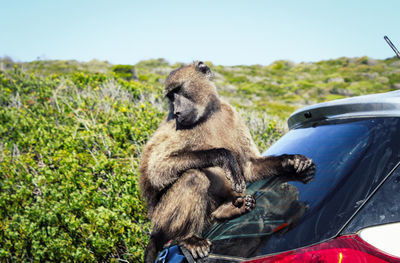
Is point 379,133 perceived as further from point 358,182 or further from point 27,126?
point 27,126

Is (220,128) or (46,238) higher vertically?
(220,128)

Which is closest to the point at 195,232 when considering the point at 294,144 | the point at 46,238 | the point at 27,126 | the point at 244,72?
the point at 294,144

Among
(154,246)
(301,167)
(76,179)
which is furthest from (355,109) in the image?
(76,179)

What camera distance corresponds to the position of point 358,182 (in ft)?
4.27

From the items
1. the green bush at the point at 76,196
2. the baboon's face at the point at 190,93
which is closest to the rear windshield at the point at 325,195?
the baboon's face at the point at 190,93

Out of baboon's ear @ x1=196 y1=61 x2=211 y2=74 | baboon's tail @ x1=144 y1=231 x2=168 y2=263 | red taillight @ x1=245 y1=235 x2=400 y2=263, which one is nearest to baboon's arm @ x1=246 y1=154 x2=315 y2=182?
red taillight @ x1=245 y1=235 x2=400 y2=263

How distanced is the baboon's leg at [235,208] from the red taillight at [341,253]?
95 cm

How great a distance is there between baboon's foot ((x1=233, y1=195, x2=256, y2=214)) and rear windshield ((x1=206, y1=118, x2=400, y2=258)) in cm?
24

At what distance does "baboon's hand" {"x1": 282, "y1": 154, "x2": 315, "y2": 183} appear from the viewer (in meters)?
1.80

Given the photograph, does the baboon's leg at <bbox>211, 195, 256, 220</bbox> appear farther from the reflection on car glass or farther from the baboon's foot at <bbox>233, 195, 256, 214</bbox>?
the reflection on car glass

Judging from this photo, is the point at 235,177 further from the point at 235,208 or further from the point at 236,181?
the point at 235,208

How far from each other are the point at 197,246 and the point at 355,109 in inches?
48.6

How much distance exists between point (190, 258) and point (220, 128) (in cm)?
173

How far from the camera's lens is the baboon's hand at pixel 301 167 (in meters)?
1.80
